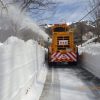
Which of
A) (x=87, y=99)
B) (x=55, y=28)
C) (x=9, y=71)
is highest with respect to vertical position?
(x=55, y=28)

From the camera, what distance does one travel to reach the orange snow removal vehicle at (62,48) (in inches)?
1087

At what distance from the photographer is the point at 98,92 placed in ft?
42.4

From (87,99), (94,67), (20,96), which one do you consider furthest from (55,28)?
(20,96)

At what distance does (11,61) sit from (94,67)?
45.2ft

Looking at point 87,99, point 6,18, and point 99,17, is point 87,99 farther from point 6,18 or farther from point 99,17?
point 99,17

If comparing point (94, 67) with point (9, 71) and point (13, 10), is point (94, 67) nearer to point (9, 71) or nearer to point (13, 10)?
point (13, 10)

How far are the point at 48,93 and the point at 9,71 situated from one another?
19.4 ft

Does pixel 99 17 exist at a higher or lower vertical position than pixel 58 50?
higher

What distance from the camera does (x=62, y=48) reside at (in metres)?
28.5

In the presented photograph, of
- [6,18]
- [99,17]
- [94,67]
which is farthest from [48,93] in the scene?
[99,17]

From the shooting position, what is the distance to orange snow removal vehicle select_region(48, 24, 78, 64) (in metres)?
27.6

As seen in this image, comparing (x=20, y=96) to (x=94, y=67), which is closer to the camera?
(x=20, y=96)

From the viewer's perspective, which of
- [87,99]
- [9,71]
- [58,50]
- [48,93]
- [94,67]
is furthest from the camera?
[58,50]

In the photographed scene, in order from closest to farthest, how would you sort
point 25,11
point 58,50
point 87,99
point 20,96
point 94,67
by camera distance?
point 20,96 < point 87,99 < point 94,67 < point 25,11 < point 58,50
